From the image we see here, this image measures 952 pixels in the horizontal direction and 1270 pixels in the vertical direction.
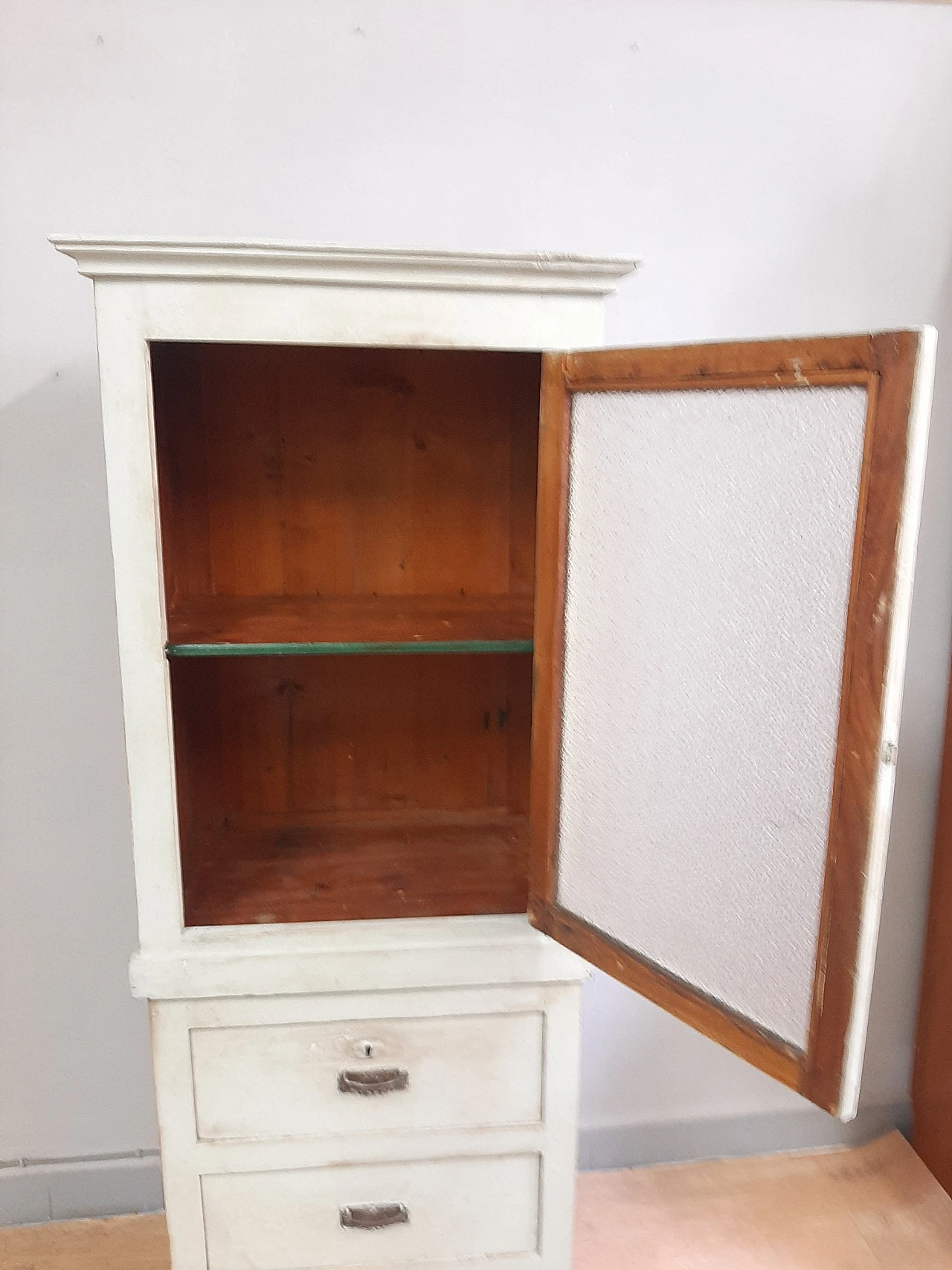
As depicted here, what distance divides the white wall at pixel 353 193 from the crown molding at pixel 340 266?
50cm

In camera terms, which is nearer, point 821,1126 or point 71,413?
point 71,413

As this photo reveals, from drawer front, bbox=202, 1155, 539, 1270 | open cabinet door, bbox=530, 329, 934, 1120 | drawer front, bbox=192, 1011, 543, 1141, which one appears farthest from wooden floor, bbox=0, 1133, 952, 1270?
open cabinet door, bbox=530, 329, 934, 1120

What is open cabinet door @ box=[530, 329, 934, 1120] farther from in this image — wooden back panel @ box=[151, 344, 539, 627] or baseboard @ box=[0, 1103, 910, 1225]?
baseboard @ box=[0, 1103, 910, 1225]

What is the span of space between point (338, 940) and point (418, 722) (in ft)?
1.35

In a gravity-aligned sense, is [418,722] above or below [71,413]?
below

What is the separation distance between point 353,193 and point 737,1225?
6.13 feet

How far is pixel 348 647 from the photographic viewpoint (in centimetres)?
104

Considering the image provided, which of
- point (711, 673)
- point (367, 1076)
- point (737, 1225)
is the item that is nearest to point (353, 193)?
point (711, 673)

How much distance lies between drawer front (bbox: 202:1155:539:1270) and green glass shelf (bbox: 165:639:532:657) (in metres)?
0.65

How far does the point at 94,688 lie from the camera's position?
57.7 inches

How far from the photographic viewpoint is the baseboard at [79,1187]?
5.29ft

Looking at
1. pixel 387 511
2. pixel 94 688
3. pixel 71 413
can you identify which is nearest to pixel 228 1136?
pixel 94 688

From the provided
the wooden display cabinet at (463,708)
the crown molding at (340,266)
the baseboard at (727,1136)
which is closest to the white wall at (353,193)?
the wooden display cabinet at (463,708)

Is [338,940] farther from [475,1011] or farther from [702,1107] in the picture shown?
[702,1107]
